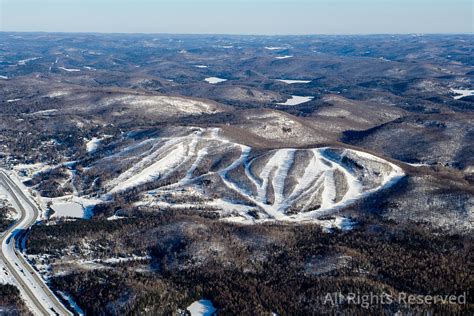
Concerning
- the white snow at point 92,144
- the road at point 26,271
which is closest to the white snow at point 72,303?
the road at point 26,271

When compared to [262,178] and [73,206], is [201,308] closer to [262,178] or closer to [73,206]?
[73,206]

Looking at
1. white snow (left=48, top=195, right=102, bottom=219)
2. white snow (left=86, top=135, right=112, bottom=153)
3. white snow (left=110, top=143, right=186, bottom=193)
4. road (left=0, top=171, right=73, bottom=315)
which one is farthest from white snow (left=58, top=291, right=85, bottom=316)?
white snow (left=86, top=135, right=112, bottom=153)

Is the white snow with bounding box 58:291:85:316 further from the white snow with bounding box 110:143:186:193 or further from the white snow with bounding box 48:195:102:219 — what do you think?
the white snow with bounding box 110:143:186:193

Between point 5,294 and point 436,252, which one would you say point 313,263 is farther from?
point 5,294

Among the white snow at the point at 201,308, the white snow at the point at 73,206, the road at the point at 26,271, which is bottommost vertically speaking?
the white snow at the point at 73,206

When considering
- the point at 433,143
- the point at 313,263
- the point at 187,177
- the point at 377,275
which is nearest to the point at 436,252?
the point at 377,275

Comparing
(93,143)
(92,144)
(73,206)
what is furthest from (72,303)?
(93,143)

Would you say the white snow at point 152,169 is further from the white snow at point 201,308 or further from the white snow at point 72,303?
the white snow at point 201,308
